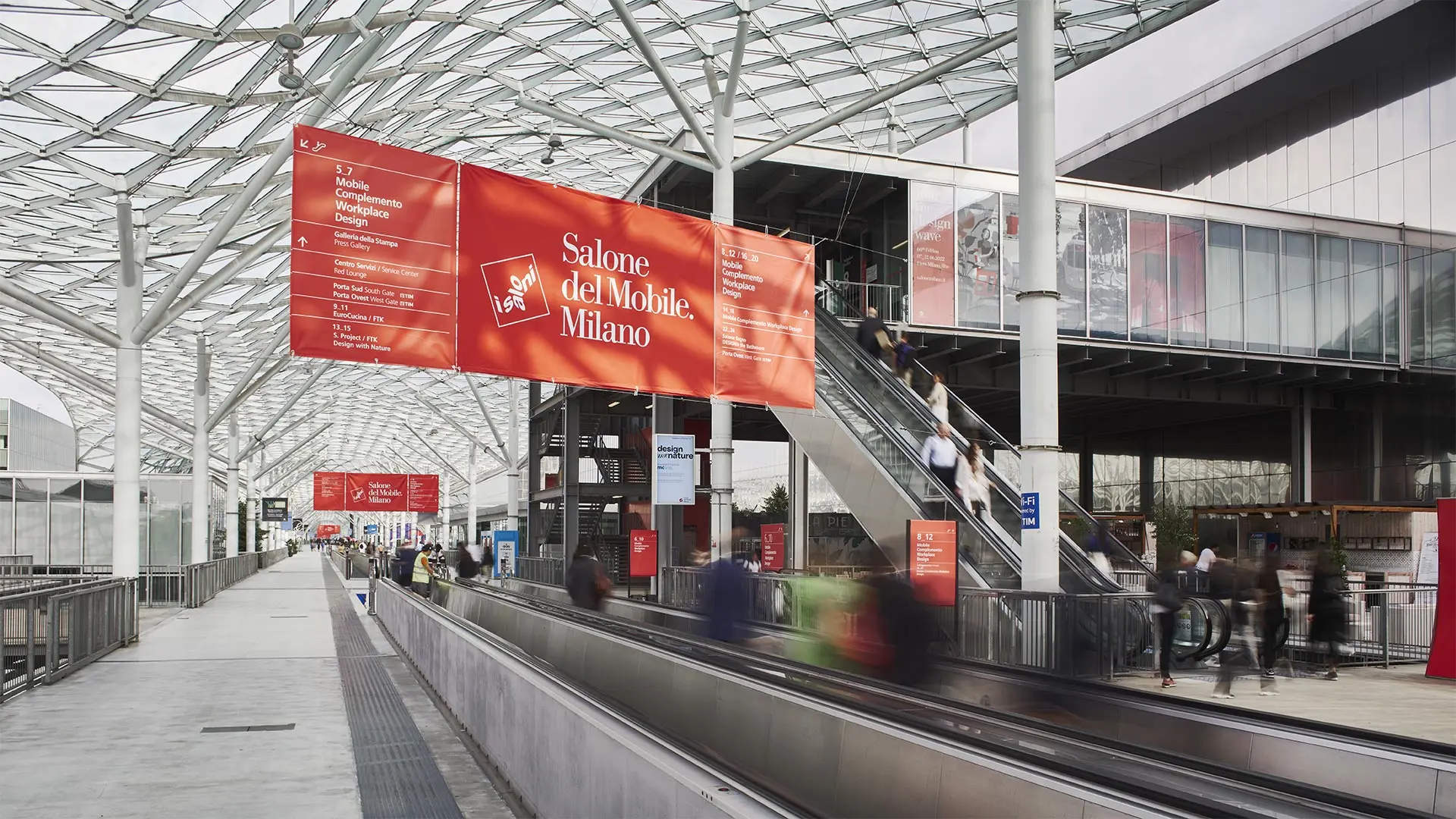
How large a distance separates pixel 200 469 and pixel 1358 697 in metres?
37.8

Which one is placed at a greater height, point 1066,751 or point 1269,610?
point 1066,751

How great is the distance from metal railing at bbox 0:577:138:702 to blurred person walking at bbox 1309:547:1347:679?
17479 mm

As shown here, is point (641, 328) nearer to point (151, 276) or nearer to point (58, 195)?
point (58, 195)

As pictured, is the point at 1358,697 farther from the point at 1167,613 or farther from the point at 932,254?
the point at 932,254

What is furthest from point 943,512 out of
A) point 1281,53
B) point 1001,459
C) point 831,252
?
point 1281,53

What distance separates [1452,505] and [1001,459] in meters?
29.8

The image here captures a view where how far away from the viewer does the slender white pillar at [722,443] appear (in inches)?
886

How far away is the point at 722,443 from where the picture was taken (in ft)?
74.6

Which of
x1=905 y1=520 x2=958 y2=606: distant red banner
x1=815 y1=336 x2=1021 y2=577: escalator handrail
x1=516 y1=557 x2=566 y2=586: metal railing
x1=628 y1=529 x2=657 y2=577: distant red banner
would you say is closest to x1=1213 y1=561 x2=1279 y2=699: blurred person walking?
x1=815 y1=336 x2=1021 y2=577: escalator handrail

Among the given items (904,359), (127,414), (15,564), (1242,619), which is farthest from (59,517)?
(1242,619)

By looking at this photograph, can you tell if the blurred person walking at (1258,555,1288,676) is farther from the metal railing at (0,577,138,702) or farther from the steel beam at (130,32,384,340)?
the metal railing at (0,577,138,702)

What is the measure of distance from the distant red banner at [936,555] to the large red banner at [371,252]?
6.55m

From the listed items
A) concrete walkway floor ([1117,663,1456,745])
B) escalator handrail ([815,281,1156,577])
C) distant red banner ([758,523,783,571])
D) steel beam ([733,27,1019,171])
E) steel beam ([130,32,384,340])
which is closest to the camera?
concrete walkway floor ([1117,663,1456,745])

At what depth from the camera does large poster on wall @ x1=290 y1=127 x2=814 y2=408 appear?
12.1 m
